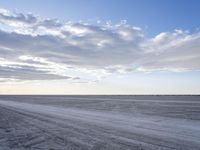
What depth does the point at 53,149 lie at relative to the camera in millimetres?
9758

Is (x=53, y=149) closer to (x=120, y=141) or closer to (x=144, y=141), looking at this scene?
(x=120, y=141)

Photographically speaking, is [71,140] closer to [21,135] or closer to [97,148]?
[97,148]

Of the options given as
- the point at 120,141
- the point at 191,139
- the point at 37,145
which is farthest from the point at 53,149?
the point at 191,139

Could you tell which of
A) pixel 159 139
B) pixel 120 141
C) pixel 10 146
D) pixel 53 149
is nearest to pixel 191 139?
pixel 159 139

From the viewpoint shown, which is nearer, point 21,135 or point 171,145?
point 171,145

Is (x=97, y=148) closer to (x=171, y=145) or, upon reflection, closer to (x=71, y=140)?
(x=71, y=140)

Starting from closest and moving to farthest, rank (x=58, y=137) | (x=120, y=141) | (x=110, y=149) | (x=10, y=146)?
(x=110, y=149), (x=10, y=146), (x=120, y=141), (x=58, y=137)

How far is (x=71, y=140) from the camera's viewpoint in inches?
452

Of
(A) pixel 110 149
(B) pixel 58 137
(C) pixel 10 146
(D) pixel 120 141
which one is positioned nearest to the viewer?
(A) pixel 110 149

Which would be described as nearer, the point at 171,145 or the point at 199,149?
the point at 199,149

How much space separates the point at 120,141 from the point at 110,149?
5.51 feet

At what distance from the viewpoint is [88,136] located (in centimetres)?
1259

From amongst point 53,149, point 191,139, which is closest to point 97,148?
point 53,149

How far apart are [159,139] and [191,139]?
1485mm
